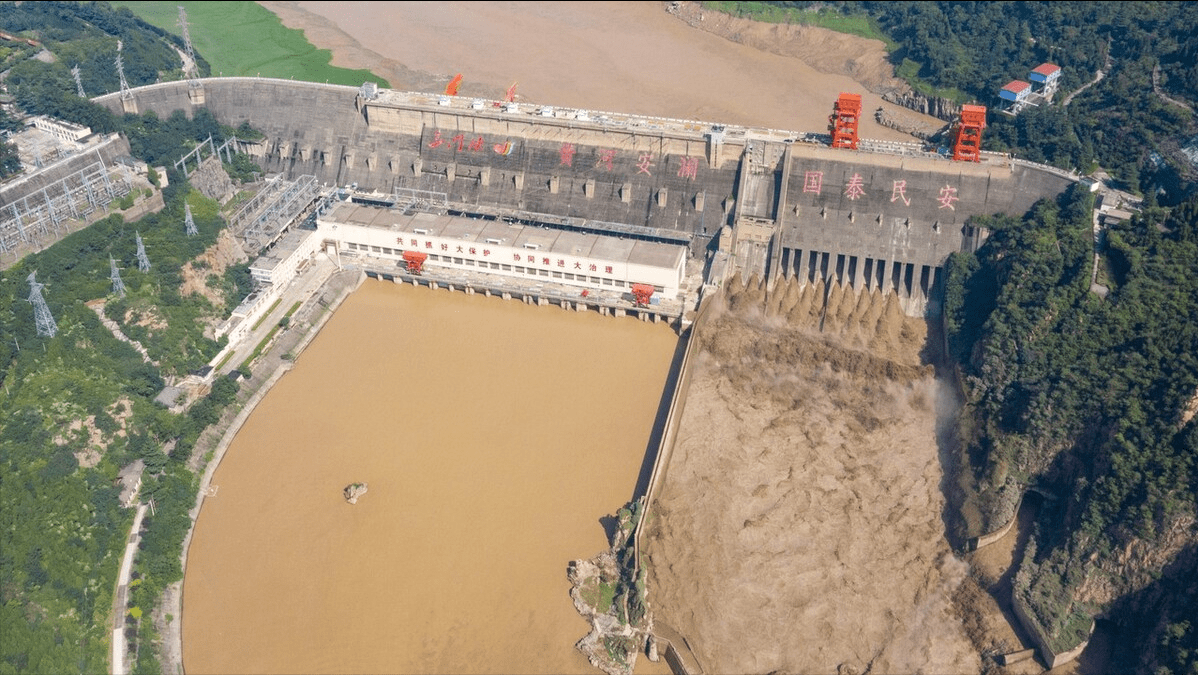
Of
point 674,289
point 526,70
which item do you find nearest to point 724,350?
point 674,289

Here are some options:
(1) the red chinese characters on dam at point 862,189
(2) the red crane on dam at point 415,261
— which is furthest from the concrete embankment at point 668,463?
(2) the red crane on dam at point 415,261

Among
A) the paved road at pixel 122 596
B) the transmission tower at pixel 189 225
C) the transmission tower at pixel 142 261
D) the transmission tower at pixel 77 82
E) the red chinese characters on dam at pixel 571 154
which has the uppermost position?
the transmission tower at pixel 77 82

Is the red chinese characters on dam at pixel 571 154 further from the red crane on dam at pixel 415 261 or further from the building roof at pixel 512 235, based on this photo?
the red crane on dam at pixel 415 261

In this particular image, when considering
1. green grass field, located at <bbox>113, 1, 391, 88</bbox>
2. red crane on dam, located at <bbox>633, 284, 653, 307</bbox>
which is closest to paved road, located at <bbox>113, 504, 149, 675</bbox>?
red crane on dam, located at <bbox>633, 284, 653, 307</bbox>

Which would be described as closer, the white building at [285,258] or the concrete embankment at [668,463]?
the concrete embankment at [668,463]

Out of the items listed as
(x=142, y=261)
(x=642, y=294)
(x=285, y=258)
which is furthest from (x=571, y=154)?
(x=142, y=261)

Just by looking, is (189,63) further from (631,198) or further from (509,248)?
(631,198)
